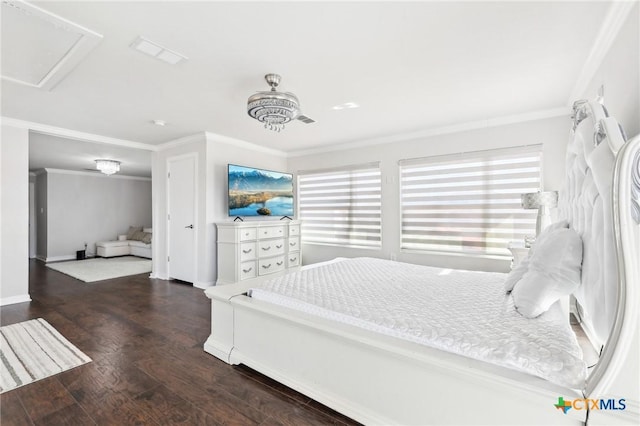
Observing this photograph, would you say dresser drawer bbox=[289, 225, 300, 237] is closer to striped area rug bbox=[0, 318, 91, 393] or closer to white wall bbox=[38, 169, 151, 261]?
striped area rug bbox=[0, 318, 91, 393]

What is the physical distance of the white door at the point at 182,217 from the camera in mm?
4680

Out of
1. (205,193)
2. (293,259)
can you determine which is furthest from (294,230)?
(205,193)

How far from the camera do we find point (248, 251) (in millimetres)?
4457

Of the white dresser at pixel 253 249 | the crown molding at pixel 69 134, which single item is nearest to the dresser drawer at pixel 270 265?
the white dresser at pixel 253 249

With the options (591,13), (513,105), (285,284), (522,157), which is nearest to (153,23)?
(285,284)

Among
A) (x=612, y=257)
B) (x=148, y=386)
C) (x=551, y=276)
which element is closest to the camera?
(x=612, y=257)

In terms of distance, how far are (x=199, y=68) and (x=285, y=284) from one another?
192cm

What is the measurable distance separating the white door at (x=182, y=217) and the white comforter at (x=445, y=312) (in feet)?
9.16

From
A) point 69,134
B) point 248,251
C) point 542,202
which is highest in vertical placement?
point 69,134

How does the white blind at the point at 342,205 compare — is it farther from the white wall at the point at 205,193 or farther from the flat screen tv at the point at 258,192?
the white wall at the point at 205,193

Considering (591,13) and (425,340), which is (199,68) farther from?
(591,13)

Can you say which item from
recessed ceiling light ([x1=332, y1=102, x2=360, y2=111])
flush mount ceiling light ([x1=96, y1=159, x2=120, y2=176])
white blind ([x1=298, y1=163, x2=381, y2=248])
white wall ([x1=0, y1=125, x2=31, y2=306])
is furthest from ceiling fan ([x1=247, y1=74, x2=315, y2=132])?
flush mount ceiling light ([x1=96, y1=159, x2=120, y2=176])

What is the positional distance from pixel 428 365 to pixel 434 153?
3517 millimetres

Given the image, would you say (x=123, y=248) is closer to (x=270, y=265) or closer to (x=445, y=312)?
(x=270, y=265)
